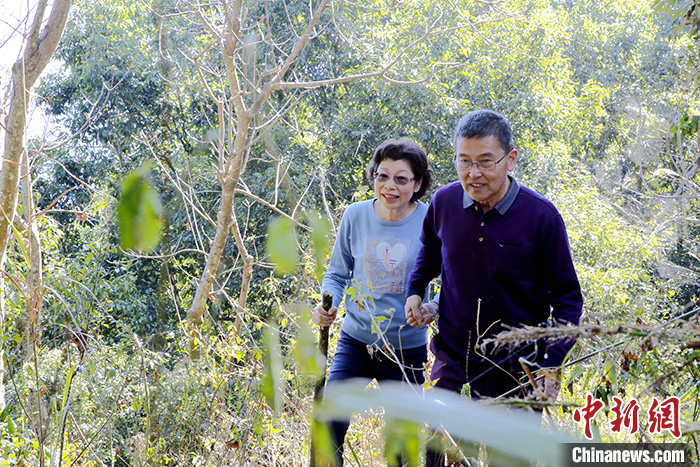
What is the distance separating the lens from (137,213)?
0.40m

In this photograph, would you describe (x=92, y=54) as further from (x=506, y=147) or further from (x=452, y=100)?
(x=506, y=147)

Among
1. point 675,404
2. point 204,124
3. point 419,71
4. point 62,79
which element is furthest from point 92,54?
point 675,404

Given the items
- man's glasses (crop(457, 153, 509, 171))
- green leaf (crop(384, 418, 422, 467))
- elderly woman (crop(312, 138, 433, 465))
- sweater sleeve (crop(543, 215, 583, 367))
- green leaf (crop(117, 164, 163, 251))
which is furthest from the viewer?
elderly woman (crop(312, 138, 433, 465))

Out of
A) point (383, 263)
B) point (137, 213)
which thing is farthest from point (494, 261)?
point (137, 213)

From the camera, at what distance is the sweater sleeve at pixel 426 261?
2.10 m

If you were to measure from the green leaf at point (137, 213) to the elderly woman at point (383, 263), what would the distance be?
5.84ft

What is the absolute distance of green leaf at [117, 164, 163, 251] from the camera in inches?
15.3

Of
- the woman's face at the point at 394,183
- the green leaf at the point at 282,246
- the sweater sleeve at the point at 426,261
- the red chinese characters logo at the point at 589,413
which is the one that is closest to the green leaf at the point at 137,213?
the green leaf at the point at 282,246

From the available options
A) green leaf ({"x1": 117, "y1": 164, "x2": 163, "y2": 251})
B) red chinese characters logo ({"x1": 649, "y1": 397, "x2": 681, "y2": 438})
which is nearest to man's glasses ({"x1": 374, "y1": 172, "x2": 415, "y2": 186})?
red chinese characters logo ({"x1": 649, "y1": 397, "x2": 681, "y2": 438})

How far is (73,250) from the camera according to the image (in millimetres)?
8680

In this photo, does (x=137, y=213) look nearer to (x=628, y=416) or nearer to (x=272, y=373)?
(x=272, y=373)

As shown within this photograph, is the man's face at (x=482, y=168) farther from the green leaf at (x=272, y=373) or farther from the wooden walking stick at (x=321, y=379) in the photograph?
the green leaf at (x=272, y=373)

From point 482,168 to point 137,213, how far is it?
1.61m

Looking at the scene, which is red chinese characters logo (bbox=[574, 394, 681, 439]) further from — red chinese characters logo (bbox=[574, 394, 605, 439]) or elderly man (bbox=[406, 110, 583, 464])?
elderly man (bbox=[406, 110, 583, 464])
